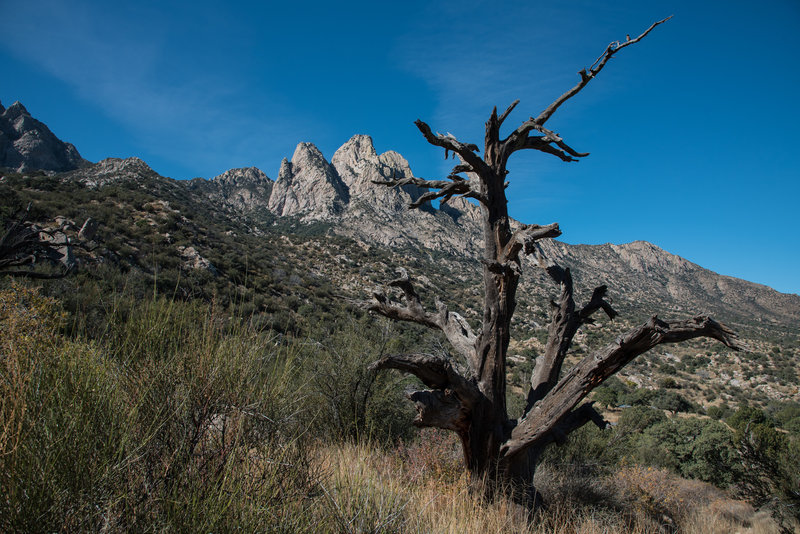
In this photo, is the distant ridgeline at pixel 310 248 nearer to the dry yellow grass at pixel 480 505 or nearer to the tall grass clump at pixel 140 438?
the tall grass clump at pixel 140 438

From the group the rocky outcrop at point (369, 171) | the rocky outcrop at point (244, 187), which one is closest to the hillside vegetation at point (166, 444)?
the rocky outcrop at point (369, 171)

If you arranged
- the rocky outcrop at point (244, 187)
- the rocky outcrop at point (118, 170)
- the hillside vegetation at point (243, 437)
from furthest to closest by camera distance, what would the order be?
the rocky outcrop at point (244, 187), the rocky outcrop at point (118, 170), the hillside vegetation at point (243, 437)

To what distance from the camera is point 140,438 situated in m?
1.92

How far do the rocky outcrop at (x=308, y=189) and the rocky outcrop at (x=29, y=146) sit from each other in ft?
138

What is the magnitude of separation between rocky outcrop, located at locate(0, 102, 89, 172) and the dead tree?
248ft

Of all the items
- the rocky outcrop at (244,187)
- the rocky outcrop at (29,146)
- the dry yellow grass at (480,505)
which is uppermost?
the rocky outcrop at (244,187)

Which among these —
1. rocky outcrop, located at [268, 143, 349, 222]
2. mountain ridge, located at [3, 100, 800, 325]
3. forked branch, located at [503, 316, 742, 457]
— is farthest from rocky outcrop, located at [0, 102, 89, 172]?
forked branch, located at [503, 316, 742, 457]

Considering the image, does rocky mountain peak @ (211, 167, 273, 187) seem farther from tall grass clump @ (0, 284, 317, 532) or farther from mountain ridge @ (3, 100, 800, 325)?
tall grass clump @ (0, 284, 317, 532)

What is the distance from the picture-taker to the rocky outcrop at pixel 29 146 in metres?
56.6

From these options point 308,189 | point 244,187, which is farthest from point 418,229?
point 244,187

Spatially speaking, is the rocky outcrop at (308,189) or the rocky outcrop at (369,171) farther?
the rocky outcrop at (369,171)

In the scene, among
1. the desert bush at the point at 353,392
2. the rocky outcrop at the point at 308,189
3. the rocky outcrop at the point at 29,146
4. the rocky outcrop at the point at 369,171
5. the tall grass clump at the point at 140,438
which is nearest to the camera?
the tall grass clump at the point at 140,438

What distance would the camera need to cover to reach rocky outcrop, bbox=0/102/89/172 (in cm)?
5659

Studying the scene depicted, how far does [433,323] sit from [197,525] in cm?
386
